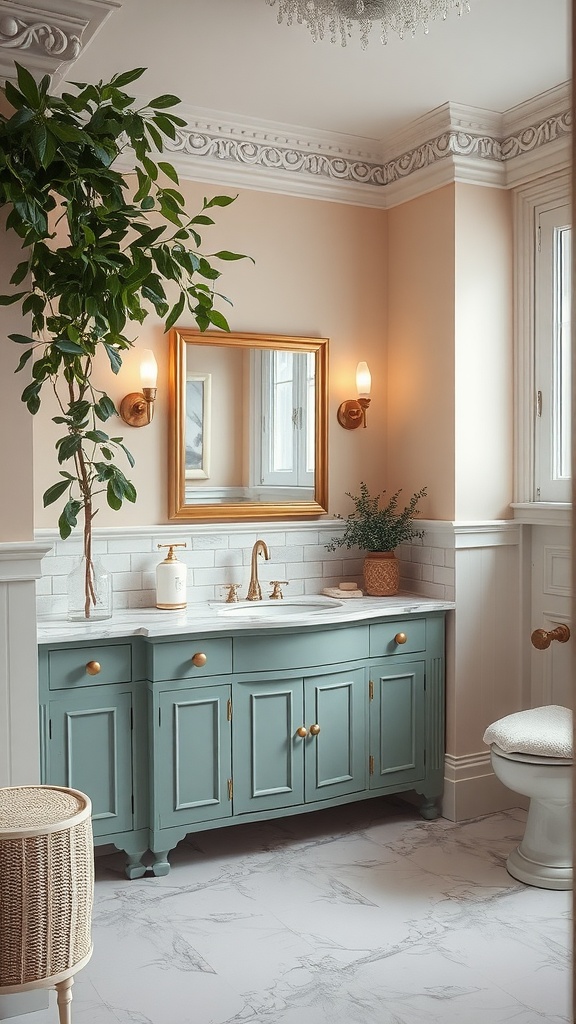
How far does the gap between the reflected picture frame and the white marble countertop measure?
55cm

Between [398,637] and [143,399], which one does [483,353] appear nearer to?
[398,637]

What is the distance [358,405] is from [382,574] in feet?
2.50

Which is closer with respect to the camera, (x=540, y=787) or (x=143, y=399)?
(x=540, y=787)

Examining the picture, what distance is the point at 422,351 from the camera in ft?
13.2

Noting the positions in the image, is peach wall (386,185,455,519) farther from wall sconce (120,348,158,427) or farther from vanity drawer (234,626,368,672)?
wall sconce (120,348,158,427)

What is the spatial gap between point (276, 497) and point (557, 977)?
81.8 inches

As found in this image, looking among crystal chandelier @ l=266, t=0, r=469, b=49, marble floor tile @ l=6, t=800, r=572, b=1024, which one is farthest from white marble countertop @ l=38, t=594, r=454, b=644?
crystal chandelier @ l=266, t=0, r=469, b=49

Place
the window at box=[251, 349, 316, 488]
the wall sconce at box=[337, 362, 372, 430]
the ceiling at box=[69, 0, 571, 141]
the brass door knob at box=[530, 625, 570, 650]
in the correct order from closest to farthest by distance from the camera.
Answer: the ceiling at box=[69, 0, 571, 141] → the brass door knob at box=[530, 625, 570, 650] → the window at box=[251, 349, 316, 488] → the wall sconce at box=[337, 362, 372, 430]

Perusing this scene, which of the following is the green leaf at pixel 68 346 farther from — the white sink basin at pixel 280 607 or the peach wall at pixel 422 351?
the peach wall at pixel 422 351

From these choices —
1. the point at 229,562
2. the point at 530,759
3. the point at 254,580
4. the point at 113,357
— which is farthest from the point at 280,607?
the point at 113,357

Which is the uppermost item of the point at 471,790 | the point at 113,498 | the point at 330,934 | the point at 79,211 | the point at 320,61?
the point at 320,61

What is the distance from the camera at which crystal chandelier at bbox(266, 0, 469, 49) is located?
8.81 ft

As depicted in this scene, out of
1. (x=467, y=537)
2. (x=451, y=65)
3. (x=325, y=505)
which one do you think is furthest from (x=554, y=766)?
(x=451, y=65)

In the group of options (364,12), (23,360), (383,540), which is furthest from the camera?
(383,540)
